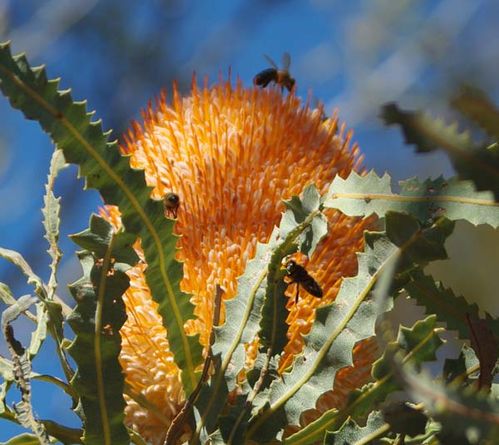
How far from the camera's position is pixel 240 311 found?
108cm

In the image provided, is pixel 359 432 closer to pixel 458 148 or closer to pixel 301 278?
pixel 301 278

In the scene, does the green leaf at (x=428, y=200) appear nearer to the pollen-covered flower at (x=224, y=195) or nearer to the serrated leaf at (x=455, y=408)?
the pollen-covered flower at (x=224, y=195)

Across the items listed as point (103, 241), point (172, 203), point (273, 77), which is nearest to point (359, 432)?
point (103, 241)

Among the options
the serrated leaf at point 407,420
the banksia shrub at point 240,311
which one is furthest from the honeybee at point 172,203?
the serrated leaf at point 407,420

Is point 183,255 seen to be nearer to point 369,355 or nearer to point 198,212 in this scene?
point 198,212

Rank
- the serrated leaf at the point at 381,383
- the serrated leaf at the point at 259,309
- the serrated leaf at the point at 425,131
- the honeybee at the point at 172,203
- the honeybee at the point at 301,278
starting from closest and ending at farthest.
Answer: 1. the serrated leaf at the point at 425,131
2. the serrated leaf at the point at 381,383
3. the serrated leaf at the point at 259,309
4. the honeybee at the point at 301,278
5. the honeybee at the point at 172,203

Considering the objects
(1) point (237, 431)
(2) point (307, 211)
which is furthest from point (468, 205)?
(1) point (237, 431)

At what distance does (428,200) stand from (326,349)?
198mm

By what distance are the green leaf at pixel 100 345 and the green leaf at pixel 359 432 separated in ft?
0.74

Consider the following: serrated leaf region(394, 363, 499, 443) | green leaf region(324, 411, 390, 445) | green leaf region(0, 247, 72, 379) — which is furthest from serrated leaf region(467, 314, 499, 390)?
green leaf region(0, 247, 72, 379)

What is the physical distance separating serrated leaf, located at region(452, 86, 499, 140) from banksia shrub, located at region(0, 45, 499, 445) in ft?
0.29

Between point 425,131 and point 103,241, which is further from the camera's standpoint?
point 103,241

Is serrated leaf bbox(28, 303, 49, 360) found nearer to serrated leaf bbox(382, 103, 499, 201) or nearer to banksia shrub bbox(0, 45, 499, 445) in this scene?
banksia shrub bbox(0, 45, 499, 445)

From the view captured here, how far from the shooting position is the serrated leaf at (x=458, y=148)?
2.29 ft
